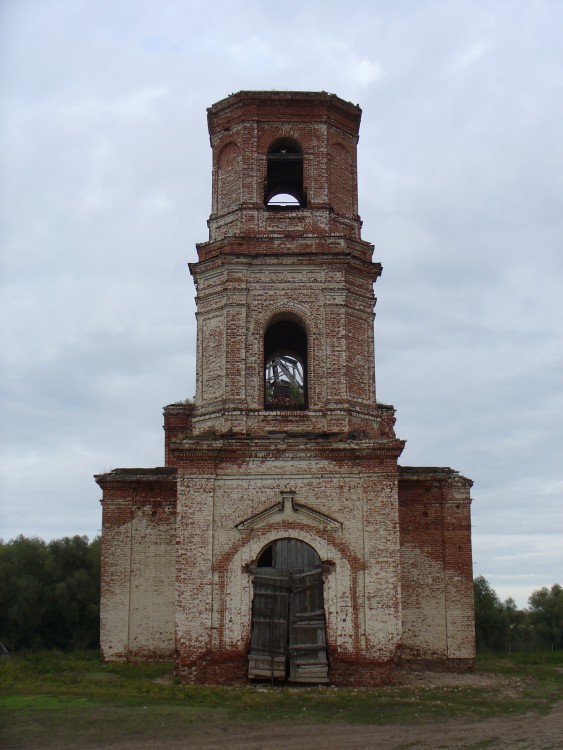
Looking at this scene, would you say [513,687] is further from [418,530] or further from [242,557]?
[242,557]

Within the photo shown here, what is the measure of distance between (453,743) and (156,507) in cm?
904

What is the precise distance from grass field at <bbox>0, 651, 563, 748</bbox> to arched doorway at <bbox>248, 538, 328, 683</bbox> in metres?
0.43

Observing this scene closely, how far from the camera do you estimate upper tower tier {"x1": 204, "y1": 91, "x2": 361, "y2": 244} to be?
16.7 metres

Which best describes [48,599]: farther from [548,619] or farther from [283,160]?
[548,619]

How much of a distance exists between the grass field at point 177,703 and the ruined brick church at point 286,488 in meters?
0.93

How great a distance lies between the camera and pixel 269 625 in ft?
47.3

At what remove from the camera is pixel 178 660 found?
1413 cm

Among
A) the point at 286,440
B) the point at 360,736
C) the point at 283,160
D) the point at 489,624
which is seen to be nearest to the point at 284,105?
the point at 283,160

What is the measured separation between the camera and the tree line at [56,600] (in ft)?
91.4

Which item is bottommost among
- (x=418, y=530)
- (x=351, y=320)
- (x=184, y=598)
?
(x=184, y=598)

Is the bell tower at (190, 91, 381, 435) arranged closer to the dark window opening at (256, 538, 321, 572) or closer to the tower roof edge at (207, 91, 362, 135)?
the tower roof edge at (207, 91, 362, 135)

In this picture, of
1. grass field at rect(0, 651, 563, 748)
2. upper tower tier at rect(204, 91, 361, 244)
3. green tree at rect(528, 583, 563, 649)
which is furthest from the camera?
green tree at rect(528, 583, 563, 649)

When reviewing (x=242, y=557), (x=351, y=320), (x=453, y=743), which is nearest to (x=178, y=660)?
(x=242, y=557)

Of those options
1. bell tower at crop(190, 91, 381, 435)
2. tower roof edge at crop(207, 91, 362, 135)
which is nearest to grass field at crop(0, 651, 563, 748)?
bell tower at crop(190, 91, 381, 435)
